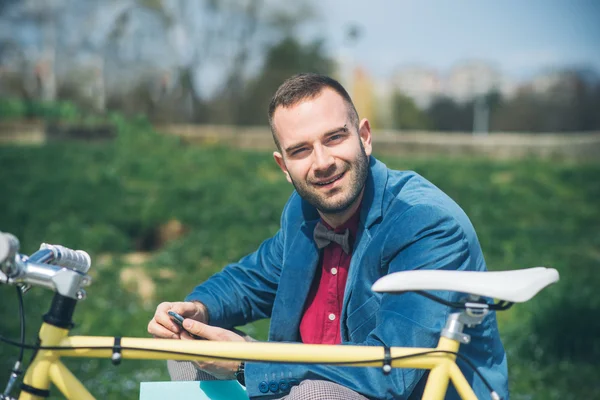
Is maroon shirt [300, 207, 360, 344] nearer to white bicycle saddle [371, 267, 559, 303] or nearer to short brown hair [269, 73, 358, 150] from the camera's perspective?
short brown hair [269, 73, 358, 150]

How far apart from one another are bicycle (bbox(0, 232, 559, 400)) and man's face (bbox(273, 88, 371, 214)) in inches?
23.6

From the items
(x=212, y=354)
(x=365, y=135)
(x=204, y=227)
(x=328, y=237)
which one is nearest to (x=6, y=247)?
(x=212, y=354)

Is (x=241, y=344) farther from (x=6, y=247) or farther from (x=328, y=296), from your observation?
(x=328, y=296)

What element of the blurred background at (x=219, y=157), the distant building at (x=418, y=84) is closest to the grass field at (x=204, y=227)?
the blurred background at (x=219, y=157)

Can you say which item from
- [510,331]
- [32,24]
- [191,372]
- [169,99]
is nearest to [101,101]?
[169,99]

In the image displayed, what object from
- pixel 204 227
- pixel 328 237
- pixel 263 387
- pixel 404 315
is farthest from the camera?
pixel 204 227

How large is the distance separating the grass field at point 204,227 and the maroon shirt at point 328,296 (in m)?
2.13

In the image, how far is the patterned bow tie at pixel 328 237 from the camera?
Result: 2525mm

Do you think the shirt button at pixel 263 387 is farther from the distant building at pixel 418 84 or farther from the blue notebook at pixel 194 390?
the distant building at pixel 418 84

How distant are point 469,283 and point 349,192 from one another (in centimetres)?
68

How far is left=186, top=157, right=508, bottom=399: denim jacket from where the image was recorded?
212 cm

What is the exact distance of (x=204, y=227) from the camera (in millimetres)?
8859

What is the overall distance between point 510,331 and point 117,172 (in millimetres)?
7134

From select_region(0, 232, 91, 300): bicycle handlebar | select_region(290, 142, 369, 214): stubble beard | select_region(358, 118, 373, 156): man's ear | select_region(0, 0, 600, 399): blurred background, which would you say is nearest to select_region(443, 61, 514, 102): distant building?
select_region(0, 0, 600, 399): blurred background
